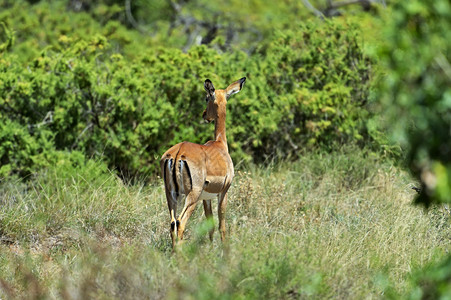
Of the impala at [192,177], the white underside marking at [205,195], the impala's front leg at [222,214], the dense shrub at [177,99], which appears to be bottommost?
the dense shrub at [177,99]

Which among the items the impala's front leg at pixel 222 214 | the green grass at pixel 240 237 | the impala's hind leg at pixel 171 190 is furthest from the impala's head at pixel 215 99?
the green grass at pixel 240 237

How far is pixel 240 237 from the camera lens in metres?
7.20

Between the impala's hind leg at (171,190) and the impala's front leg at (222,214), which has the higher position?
the impala's hind leg at (171,190)

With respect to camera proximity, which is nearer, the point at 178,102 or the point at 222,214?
the point at 222,214

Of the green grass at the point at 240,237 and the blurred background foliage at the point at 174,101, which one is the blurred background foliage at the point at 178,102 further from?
the green grass at the point at 240,237

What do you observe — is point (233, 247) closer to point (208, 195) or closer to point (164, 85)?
point (208, 195)

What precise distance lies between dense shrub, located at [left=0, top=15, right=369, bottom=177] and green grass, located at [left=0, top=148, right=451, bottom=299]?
0.64m

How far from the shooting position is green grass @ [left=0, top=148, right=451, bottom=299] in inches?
204

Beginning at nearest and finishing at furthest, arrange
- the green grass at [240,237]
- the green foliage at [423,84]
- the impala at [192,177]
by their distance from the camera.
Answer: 1. the green foliage at [423,84]
2. the green grass at [240,237]
3. the impala at [192,177]

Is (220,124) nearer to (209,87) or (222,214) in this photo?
(209,87)

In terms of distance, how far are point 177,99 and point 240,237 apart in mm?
4268

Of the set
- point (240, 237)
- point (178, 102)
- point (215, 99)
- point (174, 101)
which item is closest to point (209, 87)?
point (215, 99)

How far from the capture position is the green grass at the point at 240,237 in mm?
5188

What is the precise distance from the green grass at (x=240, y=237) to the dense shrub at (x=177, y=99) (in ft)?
2.09
